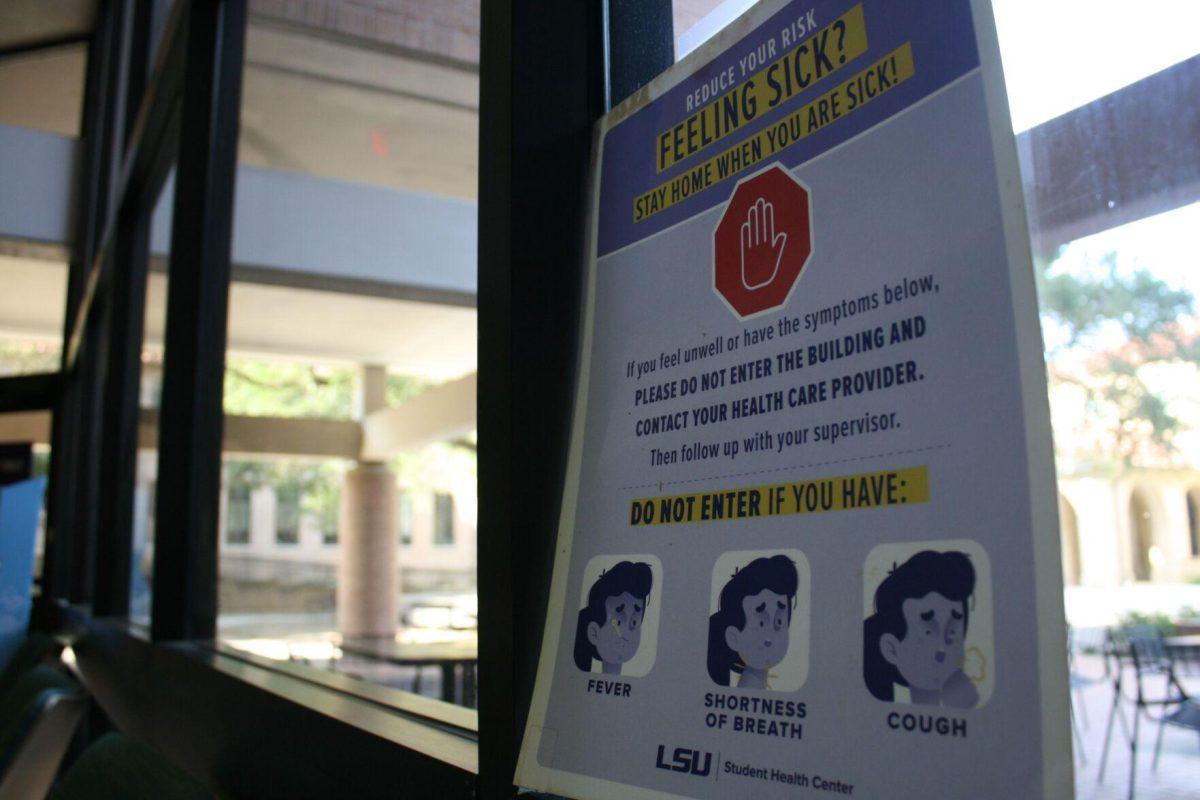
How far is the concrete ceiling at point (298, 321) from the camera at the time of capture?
2690 mm

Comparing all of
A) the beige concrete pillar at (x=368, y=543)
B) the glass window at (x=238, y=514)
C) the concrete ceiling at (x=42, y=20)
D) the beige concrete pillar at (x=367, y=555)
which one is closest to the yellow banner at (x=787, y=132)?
the glass window at (x=238, y=514)

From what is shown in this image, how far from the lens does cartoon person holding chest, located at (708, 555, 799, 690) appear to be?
1.95 feet

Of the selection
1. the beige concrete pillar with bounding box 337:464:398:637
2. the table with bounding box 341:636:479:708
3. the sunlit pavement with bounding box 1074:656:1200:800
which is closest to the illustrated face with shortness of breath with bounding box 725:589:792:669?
the sunlit pavement with bounding box 1074:656:1200:800

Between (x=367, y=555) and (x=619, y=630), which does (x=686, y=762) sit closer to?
(x=619, y=630)

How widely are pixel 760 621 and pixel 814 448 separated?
11 cm

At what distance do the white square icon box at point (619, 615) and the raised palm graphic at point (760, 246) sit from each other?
8.3 inches

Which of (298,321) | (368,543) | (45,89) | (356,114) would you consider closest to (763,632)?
(356,114)

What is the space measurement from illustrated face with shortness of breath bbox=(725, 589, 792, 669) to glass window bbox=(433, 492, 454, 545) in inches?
84.4

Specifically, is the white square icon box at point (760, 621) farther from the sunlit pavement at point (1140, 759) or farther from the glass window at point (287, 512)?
the glass window at point (287, 512)

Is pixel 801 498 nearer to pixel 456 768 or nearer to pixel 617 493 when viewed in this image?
pixel 617 493

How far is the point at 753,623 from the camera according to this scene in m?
0.61

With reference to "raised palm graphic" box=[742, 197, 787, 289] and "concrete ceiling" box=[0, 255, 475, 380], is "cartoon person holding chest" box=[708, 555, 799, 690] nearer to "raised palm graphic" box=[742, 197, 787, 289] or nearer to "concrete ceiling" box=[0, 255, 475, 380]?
"raised palm graphic" box=[742, 197, 787, 289]

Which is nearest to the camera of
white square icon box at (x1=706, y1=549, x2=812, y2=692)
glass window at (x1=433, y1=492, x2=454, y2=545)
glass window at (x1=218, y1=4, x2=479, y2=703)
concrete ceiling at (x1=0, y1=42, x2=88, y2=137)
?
white square icon box at (x1=706, y1=549, x2=812, y2=692)

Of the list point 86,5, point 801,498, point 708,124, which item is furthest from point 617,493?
point 86,5
